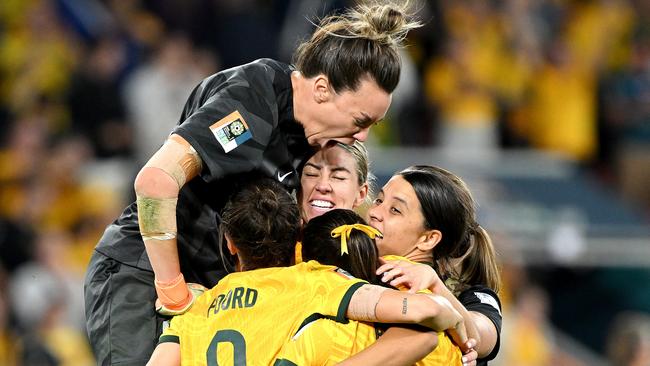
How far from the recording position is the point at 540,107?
11.7 m

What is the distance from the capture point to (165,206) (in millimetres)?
3775

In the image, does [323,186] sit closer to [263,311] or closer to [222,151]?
[222,151]

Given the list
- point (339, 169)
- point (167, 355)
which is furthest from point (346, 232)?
point (339, 169)

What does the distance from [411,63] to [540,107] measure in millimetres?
1526

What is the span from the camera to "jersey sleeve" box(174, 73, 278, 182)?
3.87m

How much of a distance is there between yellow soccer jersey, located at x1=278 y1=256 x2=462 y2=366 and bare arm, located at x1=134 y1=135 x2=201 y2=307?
475mm

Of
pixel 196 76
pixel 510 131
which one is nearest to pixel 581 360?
pixel 510 131

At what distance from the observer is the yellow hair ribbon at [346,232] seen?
3.69 meters

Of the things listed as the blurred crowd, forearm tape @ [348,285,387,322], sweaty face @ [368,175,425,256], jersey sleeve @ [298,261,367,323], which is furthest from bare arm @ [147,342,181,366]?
the blurred crowd

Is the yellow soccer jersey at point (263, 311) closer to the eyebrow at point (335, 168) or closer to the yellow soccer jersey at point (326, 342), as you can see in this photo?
the yellow soccer jersey at point (326, 342)

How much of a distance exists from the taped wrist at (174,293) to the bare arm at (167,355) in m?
0.14

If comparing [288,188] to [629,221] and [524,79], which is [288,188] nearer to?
[629,221]

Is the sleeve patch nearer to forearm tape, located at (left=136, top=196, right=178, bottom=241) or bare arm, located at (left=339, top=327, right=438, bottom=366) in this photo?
bare arm, located at (left=339, top=327, right=438, bottom=366)

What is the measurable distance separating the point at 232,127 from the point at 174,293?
1.78 feet
